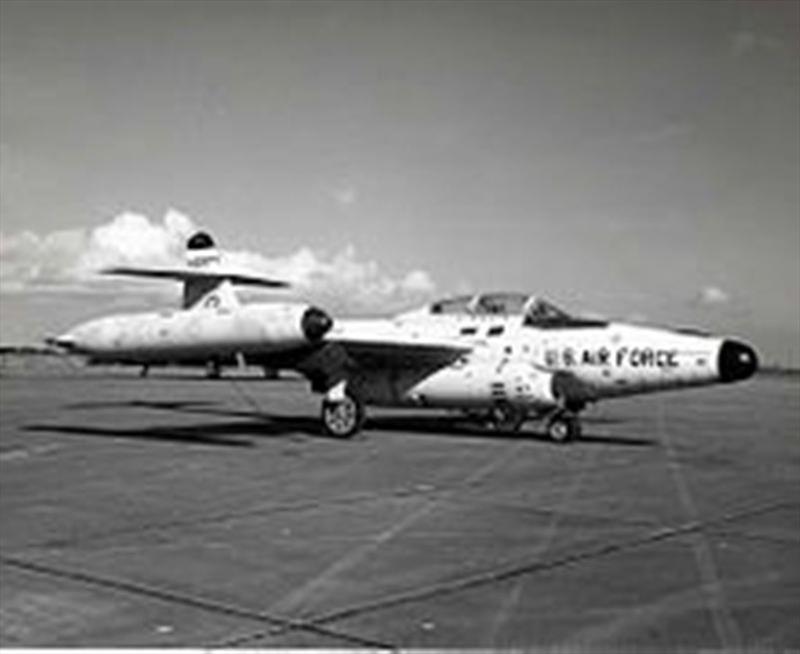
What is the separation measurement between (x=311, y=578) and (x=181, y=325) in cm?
1103

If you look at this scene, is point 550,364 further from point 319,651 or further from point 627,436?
point 319,651

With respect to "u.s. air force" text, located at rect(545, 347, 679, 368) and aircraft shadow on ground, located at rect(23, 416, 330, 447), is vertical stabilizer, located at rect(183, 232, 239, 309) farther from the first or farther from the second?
"u.s. air force" text, located at rect(545, 347, 679, 368)

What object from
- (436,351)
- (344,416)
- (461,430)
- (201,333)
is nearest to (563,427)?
(436,351)

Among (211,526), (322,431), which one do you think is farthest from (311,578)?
(322,431)

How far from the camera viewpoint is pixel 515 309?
65.7 ft

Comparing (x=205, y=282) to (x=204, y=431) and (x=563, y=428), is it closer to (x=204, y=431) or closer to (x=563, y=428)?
(x=204, y=431)

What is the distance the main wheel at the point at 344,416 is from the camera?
66.5 feet

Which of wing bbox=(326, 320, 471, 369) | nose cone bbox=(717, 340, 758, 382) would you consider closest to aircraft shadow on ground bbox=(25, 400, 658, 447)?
wing bbox=(326, 320, 471, 369)

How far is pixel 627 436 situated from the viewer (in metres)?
22.0

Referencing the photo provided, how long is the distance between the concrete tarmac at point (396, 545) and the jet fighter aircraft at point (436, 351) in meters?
1.14

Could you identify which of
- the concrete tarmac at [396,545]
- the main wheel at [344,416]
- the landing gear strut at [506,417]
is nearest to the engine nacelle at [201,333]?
the concrete tarmac at [396,545]

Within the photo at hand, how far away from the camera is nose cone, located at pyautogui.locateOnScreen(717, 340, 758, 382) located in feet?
56.9

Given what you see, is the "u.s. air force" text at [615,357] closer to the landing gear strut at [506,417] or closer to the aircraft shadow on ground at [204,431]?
the landing gear strut at [506,417]

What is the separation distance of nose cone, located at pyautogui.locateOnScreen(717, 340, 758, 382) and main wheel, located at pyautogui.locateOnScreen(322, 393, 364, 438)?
6590 millimetres
